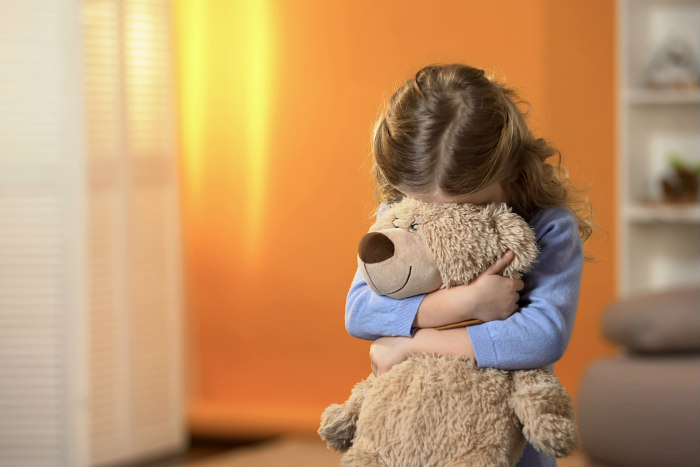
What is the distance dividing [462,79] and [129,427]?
1.98 meters

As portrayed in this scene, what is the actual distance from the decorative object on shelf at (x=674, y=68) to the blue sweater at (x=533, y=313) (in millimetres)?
1786

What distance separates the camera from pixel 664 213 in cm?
242

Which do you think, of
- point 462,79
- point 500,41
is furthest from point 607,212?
point 462,79

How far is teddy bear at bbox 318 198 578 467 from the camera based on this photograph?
731mm

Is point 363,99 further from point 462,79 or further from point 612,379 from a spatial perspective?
point 462,79

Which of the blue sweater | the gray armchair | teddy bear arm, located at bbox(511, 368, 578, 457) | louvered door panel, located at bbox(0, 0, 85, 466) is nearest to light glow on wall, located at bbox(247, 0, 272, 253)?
louvered door panel, located at bbox(0, 0, 85, 466)

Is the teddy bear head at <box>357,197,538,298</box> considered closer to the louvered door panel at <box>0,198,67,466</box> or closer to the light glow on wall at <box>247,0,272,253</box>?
the louvered door panel at <box>0,198,67,466</box>

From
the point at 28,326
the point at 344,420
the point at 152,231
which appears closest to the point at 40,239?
the point at 28,326

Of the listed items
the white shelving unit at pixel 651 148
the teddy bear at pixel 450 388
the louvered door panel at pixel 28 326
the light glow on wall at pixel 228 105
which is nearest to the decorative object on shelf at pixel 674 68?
the white shelving unit at pixel 651 148

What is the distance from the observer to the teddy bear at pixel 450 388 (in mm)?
731

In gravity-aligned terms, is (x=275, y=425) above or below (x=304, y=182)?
below

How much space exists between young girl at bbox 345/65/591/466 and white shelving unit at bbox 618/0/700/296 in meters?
A: 1.75

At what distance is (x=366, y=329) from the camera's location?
81 cm

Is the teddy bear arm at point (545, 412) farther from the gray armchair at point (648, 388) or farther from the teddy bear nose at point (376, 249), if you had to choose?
the gray armchair at point (648, 388)
